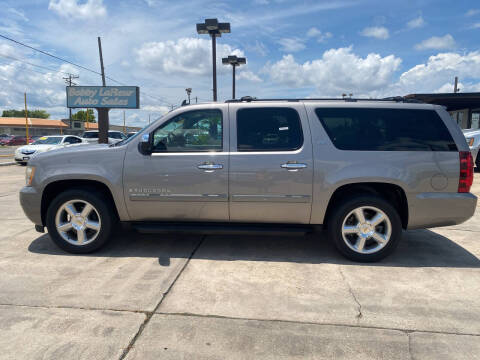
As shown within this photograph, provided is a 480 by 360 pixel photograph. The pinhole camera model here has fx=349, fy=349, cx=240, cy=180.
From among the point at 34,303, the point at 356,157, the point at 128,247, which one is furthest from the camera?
the point at 128,247

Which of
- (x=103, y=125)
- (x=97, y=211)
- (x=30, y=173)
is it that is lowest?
(x=97, y=211)

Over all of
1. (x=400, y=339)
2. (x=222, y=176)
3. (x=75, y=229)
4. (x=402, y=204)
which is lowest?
(x=400, y=339)

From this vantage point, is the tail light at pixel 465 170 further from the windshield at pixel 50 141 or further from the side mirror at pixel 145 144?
the windshield at pixel 50 141

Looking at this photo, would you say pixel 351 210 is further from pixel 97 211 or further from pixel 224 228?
pixel 97 211

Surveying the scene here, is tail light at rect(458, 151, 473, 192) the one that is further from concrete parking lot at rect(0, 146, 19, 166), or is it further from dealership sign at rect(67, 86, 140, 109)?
dealership sign at rect(67, 86, 140, 109)

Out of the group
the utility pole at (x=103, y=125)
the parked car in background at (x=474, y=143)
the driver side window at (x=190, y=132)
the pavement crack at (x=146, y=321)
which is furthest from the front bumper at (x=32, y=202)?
the utility pole at (x=103, y=125)

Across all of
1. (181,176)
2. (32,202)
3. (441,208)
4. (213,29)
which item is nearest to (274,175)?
(181,176)

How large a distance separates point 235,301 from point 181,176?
62.1 inches

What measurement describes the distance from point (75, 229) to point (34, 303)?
1.28 meters

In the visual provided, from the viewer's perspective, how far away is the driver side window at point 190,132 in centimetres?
410

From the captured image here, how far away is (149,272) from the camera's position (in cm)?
373

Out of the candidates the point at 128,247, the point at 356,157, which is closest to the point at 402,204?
the point at 356,157

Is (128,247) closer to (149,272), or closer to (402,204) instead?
(149,272)

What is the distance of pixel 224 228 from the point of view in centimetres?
411
